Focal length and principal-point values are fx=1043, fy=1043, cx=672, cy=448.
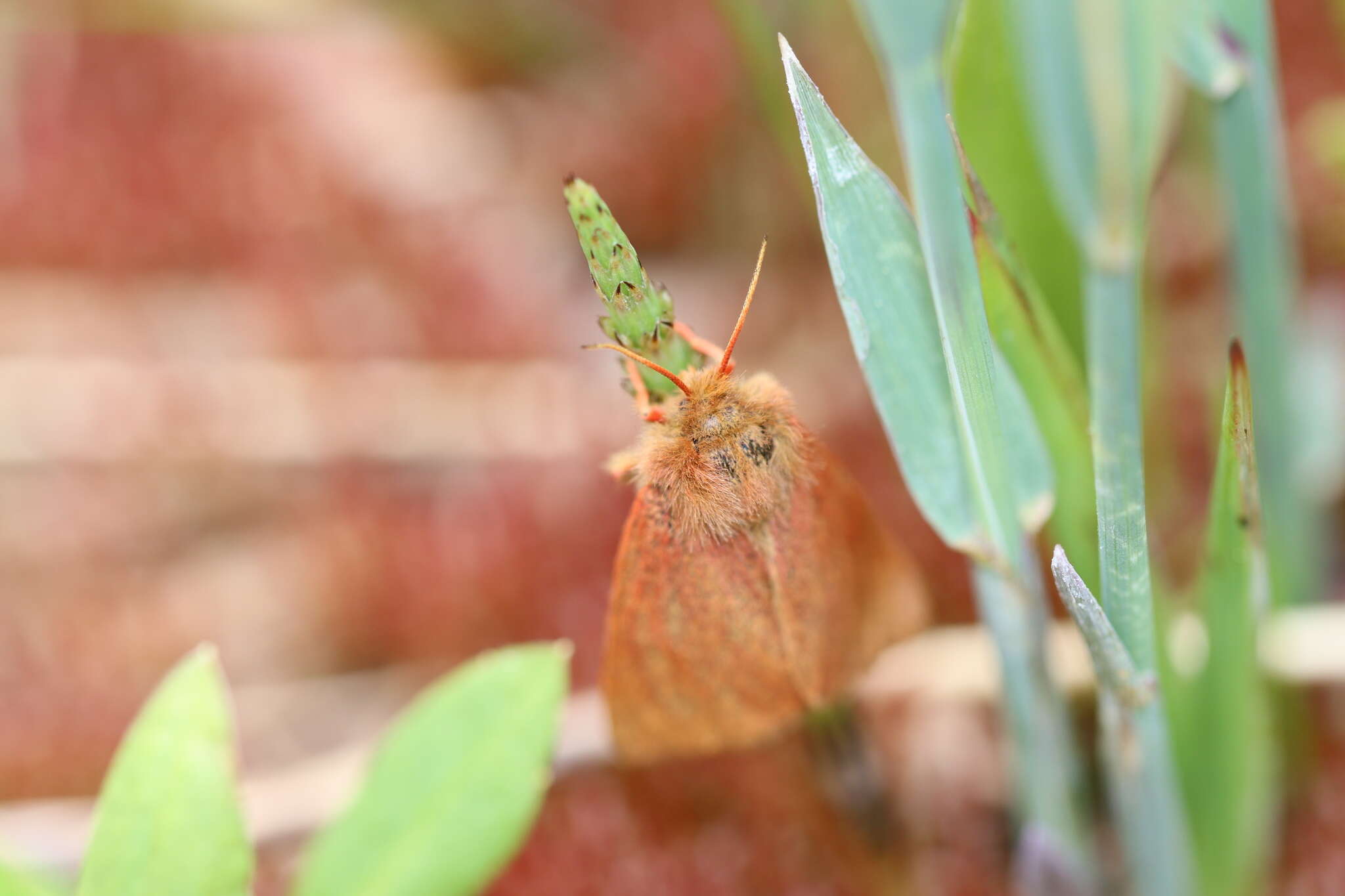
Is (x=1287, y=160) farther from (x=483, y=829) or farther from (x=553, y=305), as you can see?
(x=483, y=829)

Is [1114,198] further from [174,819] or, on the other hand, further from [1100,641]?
[174,819]

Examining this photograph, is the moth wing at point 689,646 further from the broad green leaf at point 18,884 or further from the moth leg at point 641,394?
the broad green leaf at point 18,884

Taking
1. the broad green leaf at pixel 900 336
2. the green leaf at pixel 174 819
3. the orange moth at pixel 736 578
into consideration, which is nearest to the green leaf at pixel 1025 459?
the broad green leaf at pixel 900 336

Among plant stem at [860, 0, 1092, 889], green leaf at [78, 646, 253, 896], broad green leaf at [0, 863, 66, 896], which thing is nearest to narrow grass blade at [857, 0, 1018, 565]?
plant stem at [860, 0, 1092, 889]

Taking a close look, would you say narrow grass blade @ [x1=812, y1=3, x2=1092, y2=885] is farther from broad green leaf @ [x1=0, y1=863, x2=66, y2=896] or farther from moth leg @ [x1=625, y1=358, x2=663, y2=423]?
broad green leaf @ [x1=0, y1=863, x2=66, y2=896]

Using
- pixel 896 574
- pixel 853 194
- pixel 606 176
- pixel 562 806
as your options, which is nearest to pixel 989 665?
pixel 896 574

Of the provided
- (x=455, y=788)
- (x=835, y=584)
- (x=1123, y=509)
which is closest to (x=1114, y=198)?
(x=1123, y=509)
